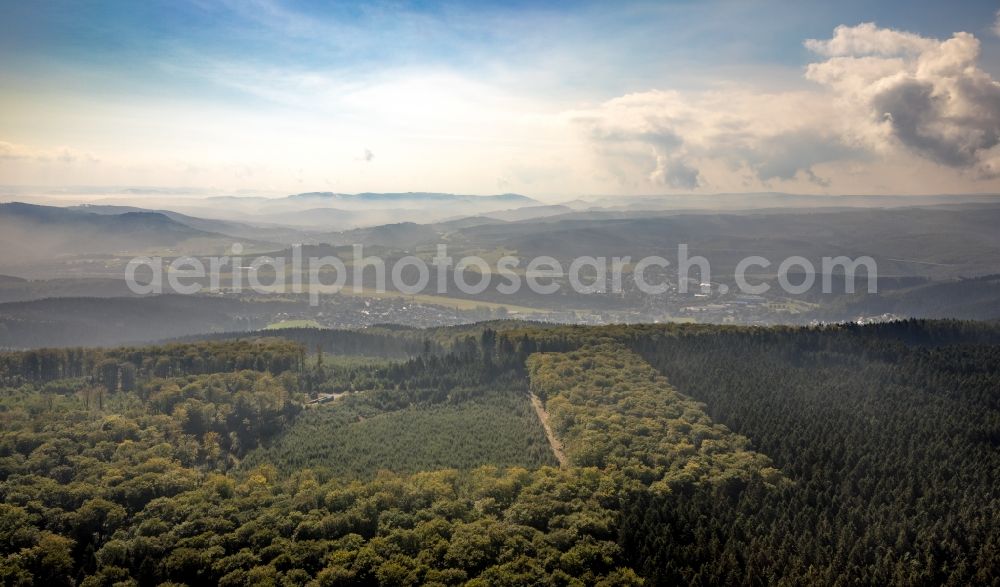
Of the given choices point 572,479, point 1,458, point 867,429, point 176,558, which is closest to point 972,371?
point 867,429

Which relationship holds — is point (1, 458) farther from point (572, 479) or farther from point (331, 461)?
point (572, 479)

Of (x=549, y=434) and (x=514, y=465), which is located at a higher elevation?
(x=514, y=465)

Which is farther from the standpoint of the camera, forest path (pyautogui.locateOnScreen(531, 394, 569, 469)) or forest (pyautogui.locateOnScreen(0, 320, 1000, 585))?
forest path (pyautogui.locateOnScreen(531, 394, 569, 469))

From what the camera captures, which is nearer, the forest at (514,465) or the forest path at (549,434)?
the forest at (514,465)

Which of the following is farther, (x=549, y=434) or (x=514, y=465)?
(x=549, y=434)
